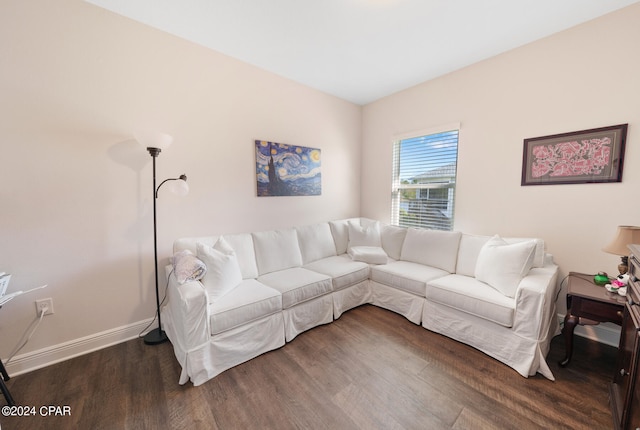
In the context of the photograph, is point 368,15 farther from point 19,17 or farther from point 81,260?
point 81,260

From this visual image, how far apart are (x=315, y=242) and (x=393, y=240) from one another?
965mm

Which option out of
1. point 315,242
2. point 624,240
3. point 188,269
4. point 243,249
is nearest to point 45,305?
point 188,269

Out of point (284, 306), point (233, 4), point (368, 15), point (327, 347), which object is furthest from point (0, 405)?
point (368, 15)

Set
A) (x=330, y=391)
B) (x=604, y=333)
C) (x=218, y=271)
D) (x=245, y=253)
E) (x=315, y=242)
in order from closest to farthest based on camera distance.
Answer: (x=330, y=391), (x=218, y=271), (x=604, y=333), (x=245, y=253), (x=315, y=242)

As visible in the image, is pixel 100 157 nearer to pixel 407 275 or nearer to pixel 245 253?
pixel 245 253

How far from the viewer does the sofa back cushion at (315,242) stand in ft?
9.35

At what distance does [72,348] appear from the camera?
189 centimetres

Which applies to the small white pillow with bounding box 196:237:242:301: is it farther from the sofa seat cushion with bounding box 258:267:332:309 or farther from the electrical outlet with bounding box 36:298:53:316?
the electrical outlet with bounding box 36:298:53:316

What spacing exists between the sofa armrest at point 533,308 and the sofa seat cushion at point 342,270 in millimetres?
1329

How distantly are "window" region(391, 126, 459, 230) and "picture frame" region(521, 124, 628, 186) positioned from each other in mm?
719

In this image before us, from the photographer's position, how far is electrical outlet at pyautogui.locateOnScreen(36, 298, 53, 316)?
178 centimetres

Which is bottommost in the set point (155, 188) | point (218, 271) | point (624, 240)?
point (218, 271)

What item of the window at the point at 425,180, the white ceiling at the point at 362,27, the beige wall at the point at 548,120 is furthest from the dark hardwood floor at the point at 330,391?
the white ceiling at the point at 362,27

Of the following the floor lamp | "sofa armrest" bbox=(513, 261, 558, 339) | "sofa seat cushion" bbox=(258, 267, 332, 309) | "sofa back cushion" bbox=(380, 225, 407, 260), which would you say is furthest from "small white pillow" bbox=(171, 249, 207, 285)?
"sofa armrest" bbox=(513, 261, 558, 339)
